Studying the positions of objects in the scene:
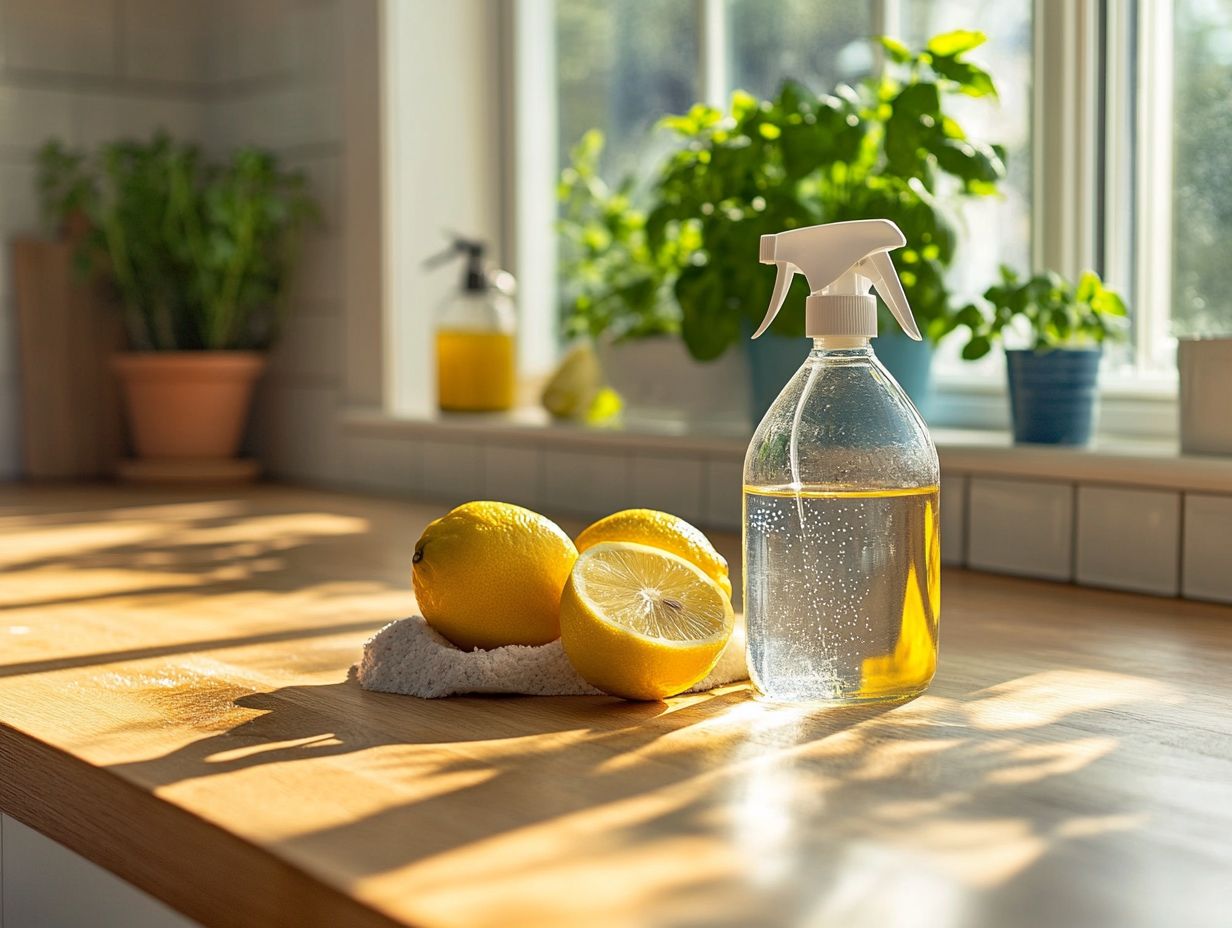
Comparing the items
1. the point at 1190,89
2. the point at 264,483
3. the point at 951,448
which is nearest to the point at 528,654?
the point at 951,448

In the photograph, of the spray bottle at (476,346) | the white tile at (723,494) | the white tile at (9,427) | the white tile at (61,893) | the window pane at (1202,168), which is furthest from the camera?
the white tile at (9,427)

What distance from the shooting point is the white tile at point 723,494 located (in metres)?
1.50

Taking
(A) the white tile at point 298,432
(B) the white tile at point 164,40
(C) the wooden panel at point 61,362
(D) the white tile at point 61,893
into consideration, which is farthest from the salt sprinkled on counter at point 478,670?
(B) the white tile at point 164,40

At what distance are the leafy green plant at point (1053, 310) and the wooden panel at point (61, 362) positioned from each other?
1444 mm

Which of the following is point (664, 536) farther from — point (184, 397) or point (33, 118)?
point (33, 118)

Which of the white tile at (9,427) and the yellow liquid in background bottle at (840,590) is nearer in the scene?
the yellow liquid in background bottle at (840,590)

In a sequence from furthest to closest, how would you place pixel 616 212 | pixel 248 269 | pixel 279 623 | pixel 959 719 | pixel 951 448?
1. pixel 248 269
2. pixel 616 212
3. pixel 951 448
4. pixel 279 623
5. pixel 959 719

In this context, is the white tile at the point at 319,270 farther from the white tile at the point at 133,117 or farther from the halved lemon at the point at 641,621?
the halved lemon at the point at 641,621

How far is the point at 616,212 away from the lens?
180cm

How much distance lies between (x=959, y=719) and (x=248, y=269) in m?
1.67

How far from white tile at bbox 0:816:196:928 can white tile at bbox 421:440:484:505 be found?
110 cm

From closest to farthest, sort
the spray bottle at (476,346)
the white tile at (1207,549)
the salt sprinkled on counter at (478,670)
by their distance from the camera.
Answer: the salt sprinkled on counter at (478,670) → the white tile at (1207,549) → the spray bottle at (476,346)

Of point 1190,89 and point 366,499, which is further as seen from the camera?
point 366,499

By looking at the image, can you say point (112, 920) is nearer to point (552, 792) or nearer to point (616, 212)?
point (552, 792)
